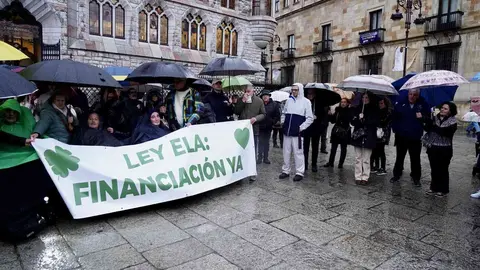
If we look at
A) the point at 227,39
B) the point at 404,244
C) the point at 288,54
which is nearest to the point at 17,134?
the point at 404,244

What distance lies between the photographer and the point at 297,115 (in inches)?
255

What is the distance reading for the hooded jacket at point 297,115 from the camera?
254 inches

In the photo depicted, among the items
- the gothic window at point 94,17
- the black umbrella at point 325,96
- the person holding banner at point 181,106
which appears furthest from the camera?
the gothic window at point 94,17

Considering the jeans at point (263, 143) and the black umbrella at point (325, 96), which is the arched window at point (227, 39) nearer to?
the jeans at point (263, 143)

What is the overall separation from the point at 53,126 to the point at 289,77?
3316cm

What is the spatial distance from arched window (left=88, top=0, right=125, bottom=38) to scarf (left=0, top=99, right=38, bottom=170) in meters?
12.4

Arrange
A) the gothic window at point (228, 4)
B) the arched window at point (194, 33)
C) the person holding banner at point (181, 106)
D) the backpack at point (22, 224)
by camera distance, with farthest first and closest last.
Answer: the gothic window at point (228, 4), the arched window at point (194, 33), the person holding banner at point (181, 106), the backpack at point (22, 224)

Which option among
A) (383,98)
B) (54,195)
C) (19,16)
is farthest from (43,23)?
(383,98)

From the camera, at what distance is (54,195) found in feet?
14.6

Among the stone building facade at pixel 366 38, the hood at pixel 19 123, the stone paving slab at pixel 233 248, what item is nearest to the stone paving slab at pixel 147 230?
the stone paving slab at pixel 233 248

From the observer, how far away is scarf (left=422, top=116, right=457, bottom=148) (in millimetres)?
5562

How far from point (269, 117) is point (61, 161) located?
5.21m

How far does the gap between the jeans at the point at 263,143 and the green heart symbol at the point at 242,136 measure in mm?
1965

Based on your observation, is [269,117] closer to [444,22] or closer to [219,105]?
[219,105]
